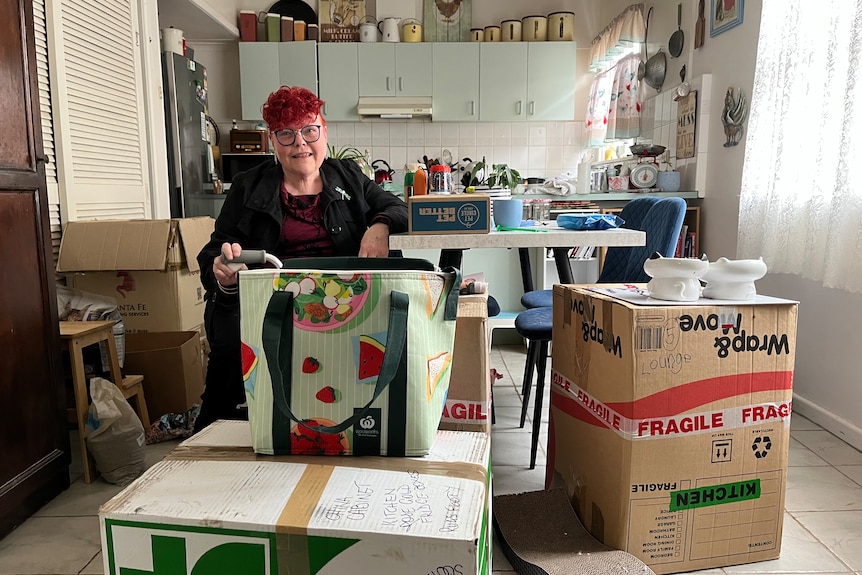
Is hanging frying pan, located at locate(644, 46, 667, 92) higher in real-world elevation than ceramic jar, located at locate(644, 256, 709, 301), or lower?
higher

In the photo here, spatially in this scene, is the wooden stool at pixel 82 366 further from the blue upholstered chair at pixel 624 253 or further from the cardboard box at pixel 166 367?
the blue upholstered chair at pixel 624 253

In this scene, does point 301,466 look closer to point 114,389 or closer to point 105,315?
point 114,389

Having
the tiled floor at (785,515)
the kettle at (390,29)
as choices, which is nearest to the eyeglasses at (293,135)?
the tiled floor at (785,515)

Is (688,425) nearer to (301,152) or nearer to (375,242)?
(375,242)

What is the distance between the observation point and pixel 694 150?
12.0 feet

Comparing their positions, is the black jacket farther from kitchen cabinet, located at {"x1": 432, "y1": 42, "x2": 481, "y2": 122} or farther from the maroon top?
kitchen cabinet, located at {"x1": 432, "y1": 42, "x2": 481, "y2": 122}

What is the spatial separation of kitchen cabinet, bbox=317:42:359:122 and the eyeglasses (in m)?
3.50

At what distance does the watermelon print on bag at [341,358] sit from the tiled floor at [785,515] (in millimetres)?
720

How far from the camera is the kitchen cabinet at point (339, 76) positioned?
16.8 ft

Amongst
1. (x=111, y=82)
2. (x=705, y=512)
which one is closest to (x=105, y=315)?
(x=111, y=82)

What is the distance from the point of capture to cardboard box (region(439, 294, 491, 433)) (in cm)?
140

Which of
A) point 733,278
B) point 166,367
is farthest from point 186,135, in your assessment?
point 733,278

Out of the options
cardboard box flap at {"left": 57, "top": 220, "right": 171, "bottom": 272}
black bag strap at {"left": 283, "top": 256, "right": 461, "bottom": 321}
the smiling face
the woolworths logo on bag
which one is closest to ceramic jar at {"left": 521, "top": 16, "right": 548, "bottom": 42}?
cardboard box flap at {"left": 57, "top": 220, "right": 171, "bottom": 272}

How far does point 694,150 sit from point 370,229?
265 centimetres
